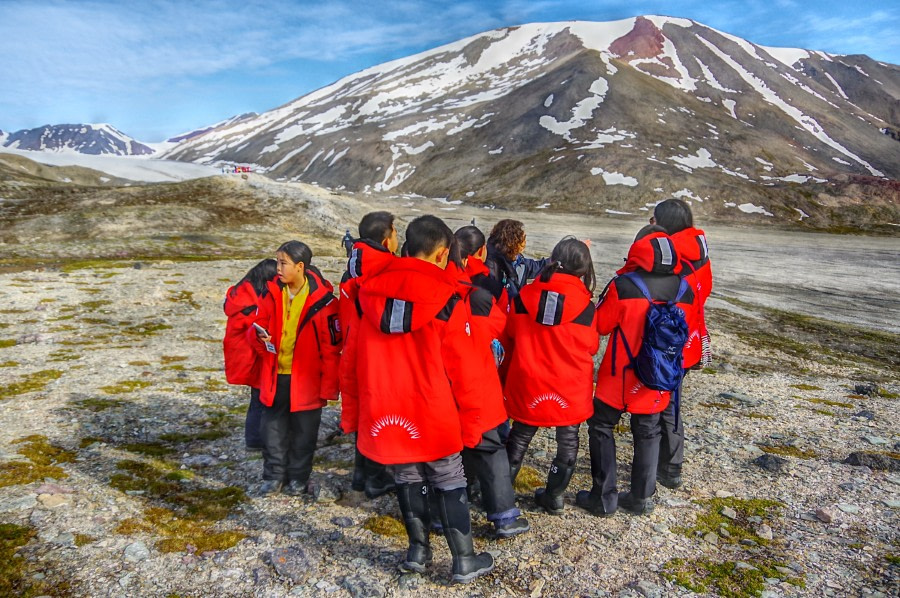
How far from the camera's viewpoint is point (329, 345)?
6.66 m

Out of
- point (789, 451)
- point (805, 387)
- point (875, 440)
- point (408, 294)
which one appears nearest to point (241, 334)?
point (408, 294)

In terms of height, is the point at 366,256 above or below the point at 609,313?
above

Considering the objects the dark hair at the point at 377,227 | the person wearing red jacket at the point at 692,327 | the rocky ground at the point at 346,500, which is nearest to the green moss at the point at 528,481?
the rocky ground at the point at 346,500

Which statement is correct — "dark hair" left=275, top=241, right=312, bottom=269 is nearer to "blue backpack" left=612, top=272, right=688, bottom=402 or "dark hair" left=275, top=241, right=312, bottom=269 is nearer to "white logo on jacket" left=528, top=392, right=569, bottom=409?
"white logo on jacket" left=528, top=392, right=569, bottom=409

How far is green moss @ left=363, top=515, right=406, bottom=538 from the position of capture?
634cm

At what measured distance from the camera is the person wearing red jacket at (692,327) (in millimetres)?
6977

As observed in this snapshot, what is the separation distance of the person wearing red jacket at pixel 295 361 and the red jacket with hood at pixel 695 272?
15.2 feet

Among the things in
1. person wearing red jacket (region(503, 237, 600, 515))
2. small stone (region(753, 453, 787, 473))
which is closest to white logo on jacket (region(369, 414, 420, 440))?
person wearing red jacket (region(503, 237, 600, 515))

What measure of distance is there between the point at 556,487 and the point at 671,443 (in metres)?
1.87

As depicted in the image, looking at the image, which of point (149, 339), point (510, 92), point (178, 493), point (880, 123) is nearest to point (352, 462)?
point (178, 493)

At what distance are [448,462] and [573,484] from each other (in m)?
3.14

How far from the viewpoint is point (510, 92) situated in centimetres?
19962

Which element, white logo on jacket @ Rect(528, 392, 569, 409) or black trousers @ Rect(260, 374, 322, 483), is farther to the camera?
black trousers @ Rect(260, 374, 322, 483)

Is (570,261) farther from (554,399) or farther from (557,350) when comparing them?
(554,399)
